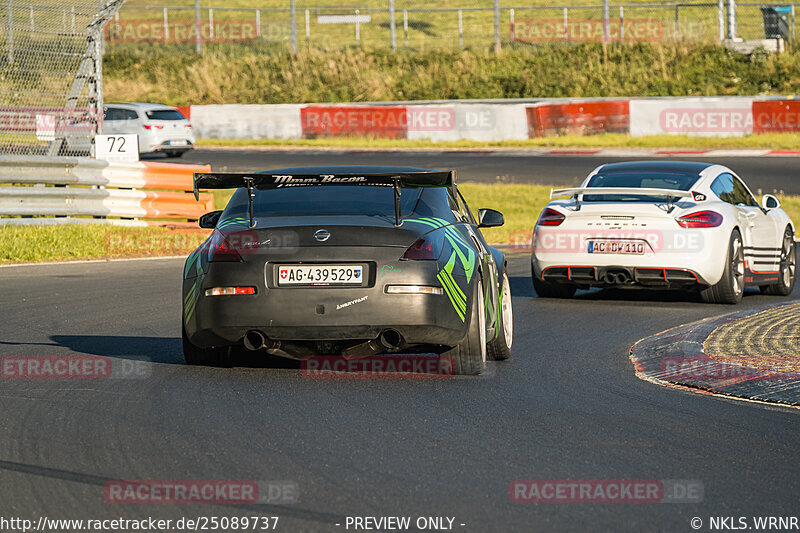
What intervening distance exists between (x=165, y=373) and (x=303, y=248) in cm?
127

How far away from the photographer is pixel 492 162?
32.5 metres

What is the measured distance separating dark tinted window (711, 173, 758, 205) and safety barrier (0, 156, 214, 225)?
863cm

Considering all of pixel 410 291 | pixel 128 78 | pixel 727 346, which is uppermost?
pixel 128 78

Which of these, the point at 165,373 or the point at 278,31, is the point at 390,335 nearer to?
the point at 165,373

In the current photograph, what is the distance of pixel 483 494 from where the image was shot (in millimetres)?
5270

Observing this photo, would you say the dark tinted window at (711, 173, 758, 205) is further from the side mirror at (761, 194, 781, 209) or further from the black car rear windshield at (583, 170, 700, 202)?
the black car rear windshield at (583, 170, 700, 202)

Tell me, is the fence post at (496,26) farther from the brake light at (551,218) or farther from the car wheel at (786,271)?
the brake light at (551,218)

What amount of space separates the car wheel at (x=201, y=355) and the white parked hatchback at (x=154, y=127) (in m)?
26.5

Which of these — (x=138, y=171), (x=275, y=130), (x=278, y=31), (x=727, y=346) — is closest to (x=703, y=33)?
(x=275, y=130)

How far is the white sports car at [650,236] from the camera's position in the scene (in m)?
12.3

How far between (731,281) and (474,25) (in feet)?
138

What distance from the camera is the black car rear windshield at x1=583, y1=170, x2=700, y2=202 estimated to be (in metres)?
12.8

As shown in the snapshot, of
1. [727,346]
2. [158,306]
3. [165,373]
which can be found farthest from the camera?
[158,306]

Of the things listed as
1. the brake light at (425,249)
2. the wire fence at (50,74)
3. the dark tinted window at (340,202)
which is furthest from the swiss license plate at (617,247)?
the wire fence at (50,74)
